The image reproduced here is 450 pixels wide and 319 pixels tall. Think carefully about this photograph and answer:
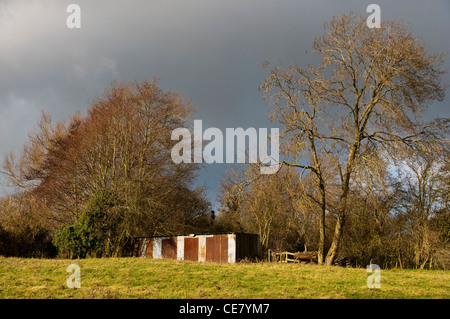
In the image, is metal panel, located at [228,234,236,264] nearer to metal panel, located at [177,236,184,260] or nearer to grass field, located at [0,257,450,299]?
metal panel, located at [177,236,184,260]

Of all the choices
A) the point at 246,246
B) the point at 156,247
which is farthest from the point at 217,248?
the point at 156,247

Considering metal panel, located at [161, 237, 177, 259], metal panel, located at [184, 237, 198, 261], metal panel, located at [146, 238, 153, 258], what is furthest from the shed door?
metal panel, located at [146, 238, 153, 258]

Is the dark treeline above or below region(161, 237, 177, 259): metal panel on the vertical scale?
above

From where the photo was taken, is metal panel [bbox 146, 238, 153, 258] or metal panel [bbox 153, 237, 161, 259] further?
metal panel [bbox 146, 238, 153, 258]

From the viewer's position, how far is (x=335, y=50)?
20047mm

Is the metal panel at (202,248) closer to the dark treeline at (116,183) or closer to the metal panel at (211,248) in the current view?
the metal panel at (211,248)

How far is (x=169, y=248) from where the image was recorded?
25.7m

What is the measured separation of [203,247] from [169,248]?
324 cm

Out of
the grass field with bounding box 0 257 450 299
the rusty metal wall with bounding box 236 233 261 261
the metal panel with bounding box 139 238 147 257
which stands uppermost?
the grass field with bounding box 0 257 450 299

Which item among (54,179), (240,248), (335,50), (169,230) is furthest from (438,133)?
(54,179)

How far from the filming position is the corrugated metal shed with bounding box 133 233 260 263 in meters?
21.8

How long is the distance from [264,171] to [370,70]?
7.35 metres

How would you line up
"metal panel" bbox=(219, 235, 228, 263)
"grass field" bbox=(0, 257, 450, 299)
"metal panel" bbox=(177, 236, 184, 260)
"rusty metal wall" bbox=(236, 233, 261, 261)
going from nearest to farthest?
"grass field" bbox=(0, 257, 450, 299) → "rusty metal wall" bbox=(236, 233, 261, 261) → "metal panel" bbox=(219, 235, 228, 263) → "metal panel" bbox=(177, 236, 184, 260)
